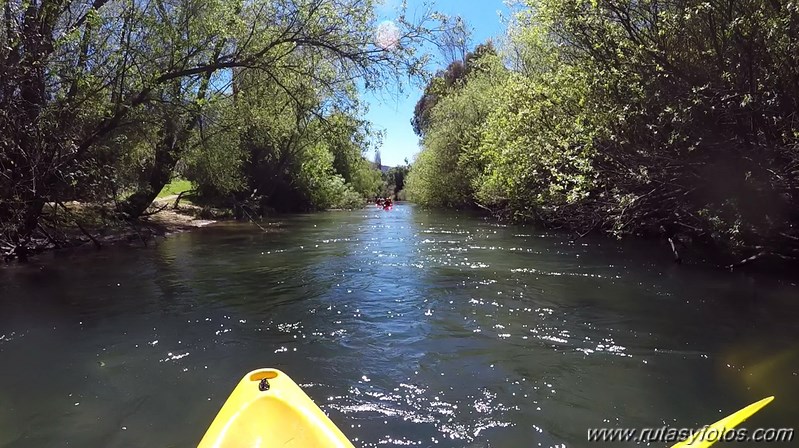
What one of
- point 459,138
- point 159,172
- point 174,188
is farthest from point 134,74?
point 174,188

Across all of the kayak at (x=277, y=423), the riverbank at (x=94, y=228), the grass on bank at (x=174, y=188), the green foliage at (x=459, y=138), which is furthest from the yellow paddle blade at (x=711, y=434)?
the grass on bank at (x=174, y=188)

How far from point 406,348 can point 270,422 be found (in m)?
2.39

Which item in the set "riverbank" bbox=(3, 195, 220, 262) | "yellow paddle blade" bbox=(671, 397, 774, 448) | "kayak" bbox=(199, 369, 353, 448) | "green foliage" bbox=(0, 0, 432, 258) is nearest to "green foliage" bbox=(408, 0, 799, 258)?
"green foliage" bbox=(0, 0, 432, 258)

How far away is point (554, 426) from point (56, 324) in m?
6.02

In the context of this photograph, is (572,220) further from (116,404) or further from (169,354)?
(116,404)

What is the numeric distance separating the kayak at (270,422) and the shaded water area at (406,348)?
55cm

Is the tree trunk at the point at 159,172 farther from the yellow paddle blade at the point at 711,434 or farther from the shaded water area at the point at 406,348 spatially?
the yellow paddle blade at the point at 711,434

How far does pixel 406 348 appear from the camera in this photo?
5465mm

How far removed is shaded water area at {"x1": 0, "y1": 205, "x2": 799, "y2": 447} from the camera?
3893mm

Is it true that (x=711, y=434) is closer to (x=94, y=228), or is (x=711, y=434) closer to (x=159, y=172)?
(x=94, y=228)

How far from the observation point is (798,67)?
7.46 metres

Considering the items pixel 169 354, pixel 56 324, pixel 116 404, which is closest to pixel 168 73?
pixel 56 324

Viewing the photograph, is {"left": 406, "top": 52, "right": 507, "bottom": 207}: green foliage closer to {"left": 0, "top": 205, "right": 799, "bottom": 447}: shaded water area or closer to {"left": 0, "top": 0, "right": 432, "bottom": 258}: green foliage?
{"left": 0, "top": 0, "right": 432, "bottom": 258}: green foliage

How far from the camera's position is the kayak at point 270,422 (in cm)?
306
